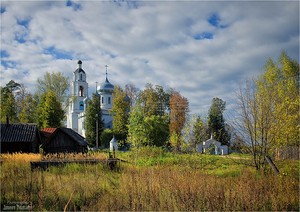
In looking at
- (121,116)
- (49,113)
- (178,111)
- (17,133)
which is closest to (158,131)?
(178,111)

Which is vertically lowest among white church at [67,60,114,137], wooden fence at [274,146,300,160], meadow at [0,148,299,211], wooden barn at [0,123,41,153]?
meadow at [0,148,299,211]

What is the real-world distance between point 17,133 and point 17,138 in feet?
1.87

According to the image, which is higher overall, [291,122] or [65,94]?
[65,94]

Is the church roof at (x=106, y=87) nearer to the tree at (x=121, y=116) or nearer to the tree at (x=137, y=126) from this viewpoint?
the tree at (x=121, y=116)

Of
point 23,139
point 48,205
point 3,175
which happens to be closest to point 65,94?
point 23,139

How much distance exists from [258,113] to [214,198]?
200 inches

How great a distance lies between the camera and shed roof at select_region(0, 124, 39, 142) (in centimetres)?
2264

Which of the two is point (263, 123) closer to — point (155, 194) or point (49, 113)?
point (155, 194)

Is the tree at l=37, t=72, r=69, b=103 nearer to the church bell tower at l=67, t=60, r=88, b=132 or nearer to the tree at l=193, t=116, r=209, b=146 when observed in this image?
the church bell tower at l=67, t=60, r=88, b=132

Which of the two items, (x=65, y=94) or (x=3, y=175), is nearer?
(x=3, y=175)

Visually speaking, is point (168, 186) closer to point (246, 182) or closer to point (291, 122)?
point (246, 182)

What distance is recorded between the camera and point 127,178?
8789 mm

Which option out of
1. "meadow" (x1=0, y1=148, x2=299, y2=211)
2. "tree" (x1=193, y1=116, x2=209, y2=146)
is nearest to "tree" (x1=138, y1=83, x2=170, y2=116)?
"tree" (x1=193, y1=116, x2=209, y2=146)

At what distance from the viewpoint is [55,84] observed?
44.3m
